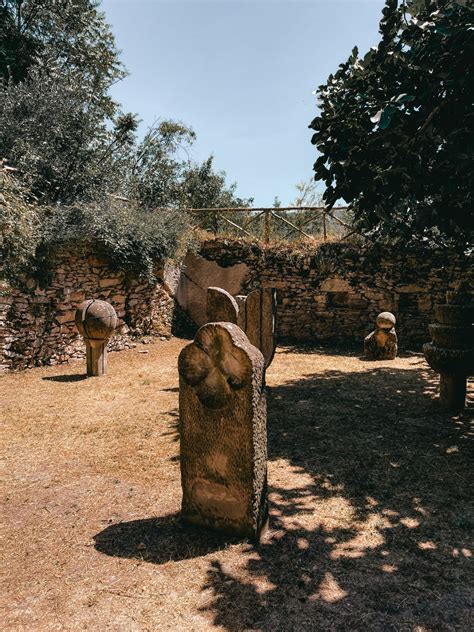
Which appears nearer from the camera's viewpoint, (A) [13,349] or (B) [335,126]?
(B) [335,126]

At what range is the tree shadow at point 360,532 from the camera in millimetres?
2270

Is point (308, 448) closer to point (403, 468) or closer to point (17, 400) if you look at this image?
point (403, 468)

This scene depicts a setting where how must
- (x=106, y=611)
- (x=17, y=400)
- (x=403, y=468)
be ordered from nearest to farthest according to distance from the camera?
1. (x=106, y=611)
2. (x=403, y=468)
3. (x=17, y=400)

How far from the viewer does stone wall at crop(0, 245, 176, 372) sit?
8.49 meters

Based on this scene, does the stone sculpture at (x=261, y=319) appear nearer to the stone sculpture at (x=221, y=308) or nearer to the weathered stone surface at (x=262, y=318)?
the weathered stone surface at (x=262, y=318)

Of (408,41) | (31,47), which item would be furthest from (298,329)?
(31,47)

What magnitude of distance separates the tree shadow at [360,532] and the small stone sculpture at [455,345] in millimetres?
440

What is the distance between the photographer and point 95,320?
7.80 meters

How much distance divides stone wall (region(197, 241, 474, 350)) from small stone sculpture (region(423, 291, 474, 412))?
6.11m

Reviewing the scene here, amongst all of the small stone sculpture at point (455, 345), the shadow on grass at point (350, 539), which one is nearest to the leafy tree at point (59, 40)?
the small stone sculpture at point (455, 345)

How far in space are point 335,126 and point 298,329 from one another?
8.20 m

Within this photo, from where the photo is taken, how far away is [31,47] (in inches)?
502

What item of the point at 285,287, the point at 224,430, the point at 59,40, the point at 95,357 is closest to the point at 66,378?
the point at 95,357

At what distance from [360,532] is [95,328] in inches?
246
